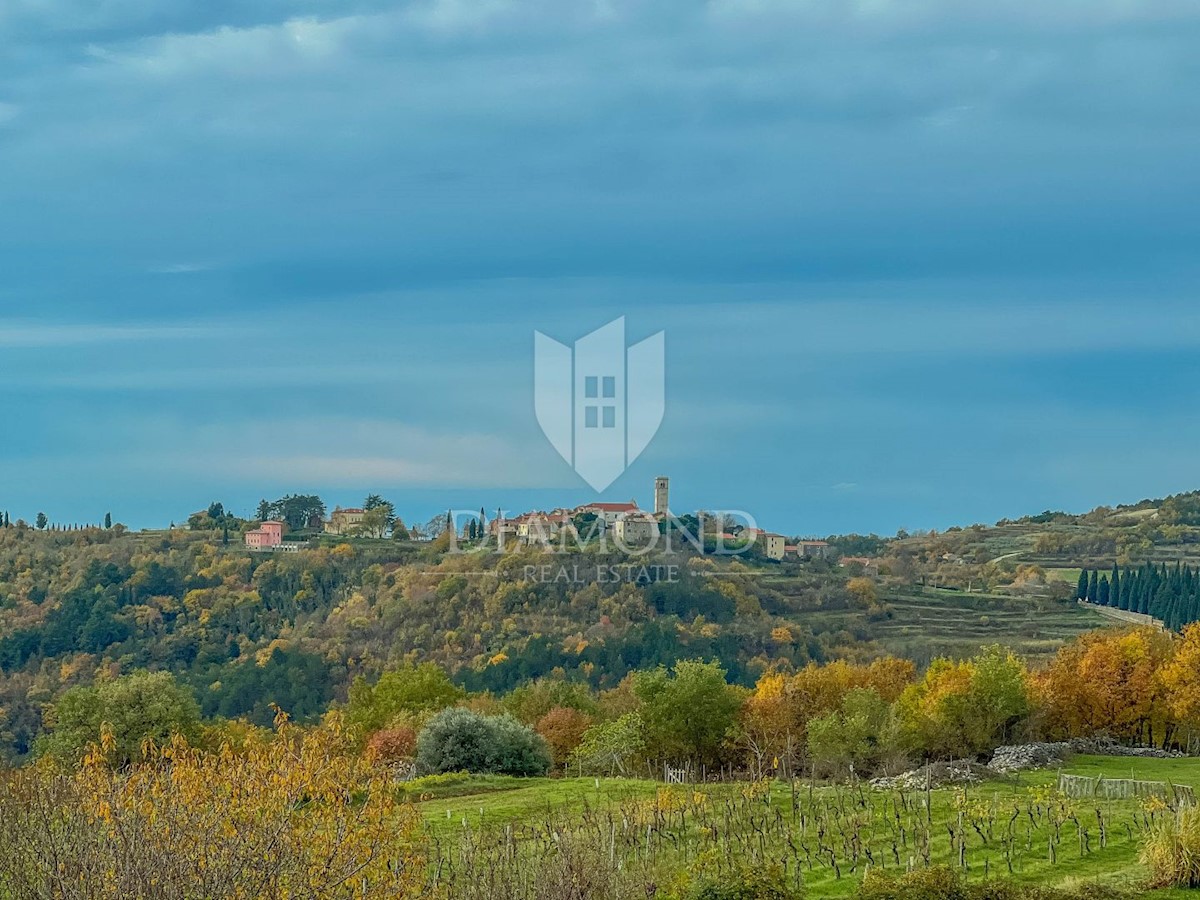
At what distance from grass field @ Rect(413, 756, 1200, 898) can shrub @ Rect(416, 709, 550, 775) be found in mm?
7715

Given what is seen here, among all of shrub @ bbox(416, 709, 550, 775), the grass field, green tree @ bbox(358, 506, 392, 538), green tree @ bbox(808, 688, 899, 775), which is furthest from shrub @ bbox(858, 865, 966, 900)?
green tree @ bbox(358, 506, 392, 538)

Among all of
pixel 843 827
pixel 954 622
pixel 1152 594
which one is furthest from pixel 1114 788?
pixel 954 622

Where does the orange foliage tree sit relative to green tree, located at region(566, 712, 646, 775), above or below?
above

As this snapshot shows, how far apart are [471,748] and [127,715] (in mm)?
10905

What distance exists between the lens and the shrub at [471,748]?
36719 millimetres

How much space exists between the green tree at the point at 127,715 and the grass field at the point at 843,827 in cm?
1358

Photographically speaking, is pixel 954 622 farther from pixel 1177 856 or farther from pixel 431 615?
pixel 1177 856

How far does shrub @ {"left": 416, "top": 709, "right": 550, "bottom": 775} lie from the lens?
1446 inches

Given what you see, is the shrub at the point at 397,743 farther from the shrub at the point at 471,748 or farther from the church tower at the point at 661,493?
the church tower at the point at 661,493

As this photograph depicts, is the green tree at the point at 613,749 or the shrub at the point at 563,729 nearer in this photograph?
the green tree at the point at 613,749

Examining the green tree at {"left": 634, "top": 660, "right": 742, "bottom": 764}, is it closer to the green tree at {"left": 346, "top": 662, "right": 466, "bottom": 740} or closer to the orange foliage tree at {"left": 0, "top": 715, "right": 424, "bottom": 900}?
the green tree at {"left": 346, "top": 662, "right": 466, "bottom": 740}

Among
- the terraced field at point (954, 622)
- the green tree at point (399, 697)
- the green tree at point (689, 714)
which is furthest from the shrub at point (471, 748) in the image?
the terraced field at point (954, 622)

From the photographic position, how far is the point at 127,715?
38.6 metres

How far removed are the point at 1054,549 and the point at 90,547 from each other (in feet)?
339
